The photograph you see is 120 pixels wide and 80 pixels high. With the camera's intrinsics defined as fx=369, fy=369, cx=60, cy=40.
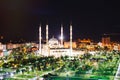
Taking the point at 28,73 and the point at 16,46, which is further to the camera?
the point at 16,46

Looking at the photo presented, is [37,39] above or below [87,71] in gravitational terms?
above

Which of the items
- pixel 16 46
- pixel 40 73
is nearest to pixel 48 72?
pixel 40 73

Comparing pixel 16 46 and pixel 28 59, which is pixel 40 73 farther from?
pixel 16 46

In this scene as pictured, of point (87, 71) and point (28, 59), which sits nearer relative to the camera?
point (87, 71)

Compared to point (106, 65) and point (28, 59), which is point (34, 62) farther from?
point (106, 65)

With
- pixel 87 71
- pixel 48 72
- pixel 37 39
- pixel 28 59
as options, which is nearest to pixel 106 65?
pixel 87 71

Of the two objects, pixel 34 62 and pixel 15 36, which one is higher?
pixel 15 36

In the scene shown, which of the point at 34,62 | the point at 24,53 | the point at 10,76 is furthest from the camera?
the point at 24,53

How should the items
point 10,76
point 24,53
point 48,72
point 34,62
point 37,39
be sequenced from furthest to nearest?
point 37,39 → point 24,53 → point 34,62 → point 48,72 → point 10,76

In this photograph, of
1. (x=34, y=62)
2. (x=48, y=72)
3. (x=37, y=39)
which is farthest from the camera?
(x=37, y=39)
